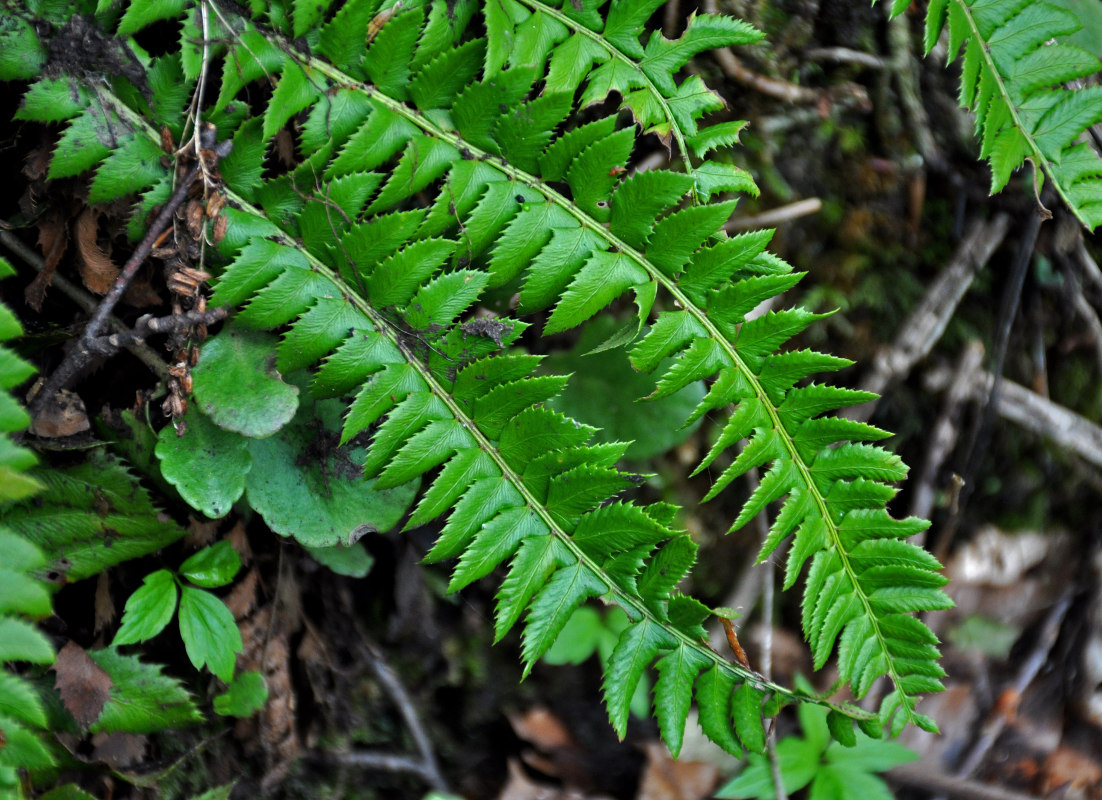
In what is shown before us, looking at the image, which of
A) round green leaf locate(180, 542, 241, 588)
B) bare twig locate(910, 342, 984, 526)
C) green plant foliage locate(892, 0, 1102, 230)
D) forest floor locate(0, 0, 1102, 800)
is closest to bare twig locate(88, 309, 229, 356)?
round green leaf locate(180, 542, 241, 588)

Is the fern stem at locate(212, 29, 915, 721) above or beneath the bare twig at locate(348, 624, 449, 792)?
above

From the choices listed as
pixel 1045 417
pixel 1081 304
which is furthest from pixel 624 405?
pixel 1081 304

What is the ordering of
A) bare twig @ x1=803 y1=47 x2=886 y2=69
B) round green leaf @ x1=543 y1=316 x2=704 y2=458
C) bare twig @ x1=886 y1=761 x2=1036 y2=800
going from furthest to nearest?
bare twig @ x1=886 y1=761 x2=1036 y2=800 < bare twig @ x1=803 y1=47 x2=886 y2=69 < round green leaf @ x1=543 y1=316 x2=704 y2=458

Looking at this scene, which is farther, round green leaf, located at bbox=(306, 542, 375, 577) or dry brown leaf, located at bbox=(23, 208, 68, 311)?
round green leaf, located at bbox=(306, 542, 375, 577)

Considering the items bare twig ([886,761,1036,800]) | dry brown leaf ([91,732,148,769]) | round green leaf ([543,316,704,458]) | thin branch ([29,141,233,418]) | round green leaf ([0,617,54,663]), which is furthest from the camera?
bare twig ([886,761,1036,800])

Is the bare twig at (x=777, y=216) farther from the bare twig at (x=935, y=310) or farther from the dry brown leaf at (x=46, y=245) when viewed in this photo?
the dry brown leaf at (x=46, y=245)

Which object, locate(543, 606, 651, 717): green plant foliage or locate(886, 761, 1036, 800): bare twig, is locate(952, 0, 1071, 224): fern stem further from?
locate(886, 761, 1036, 800): bare twig
